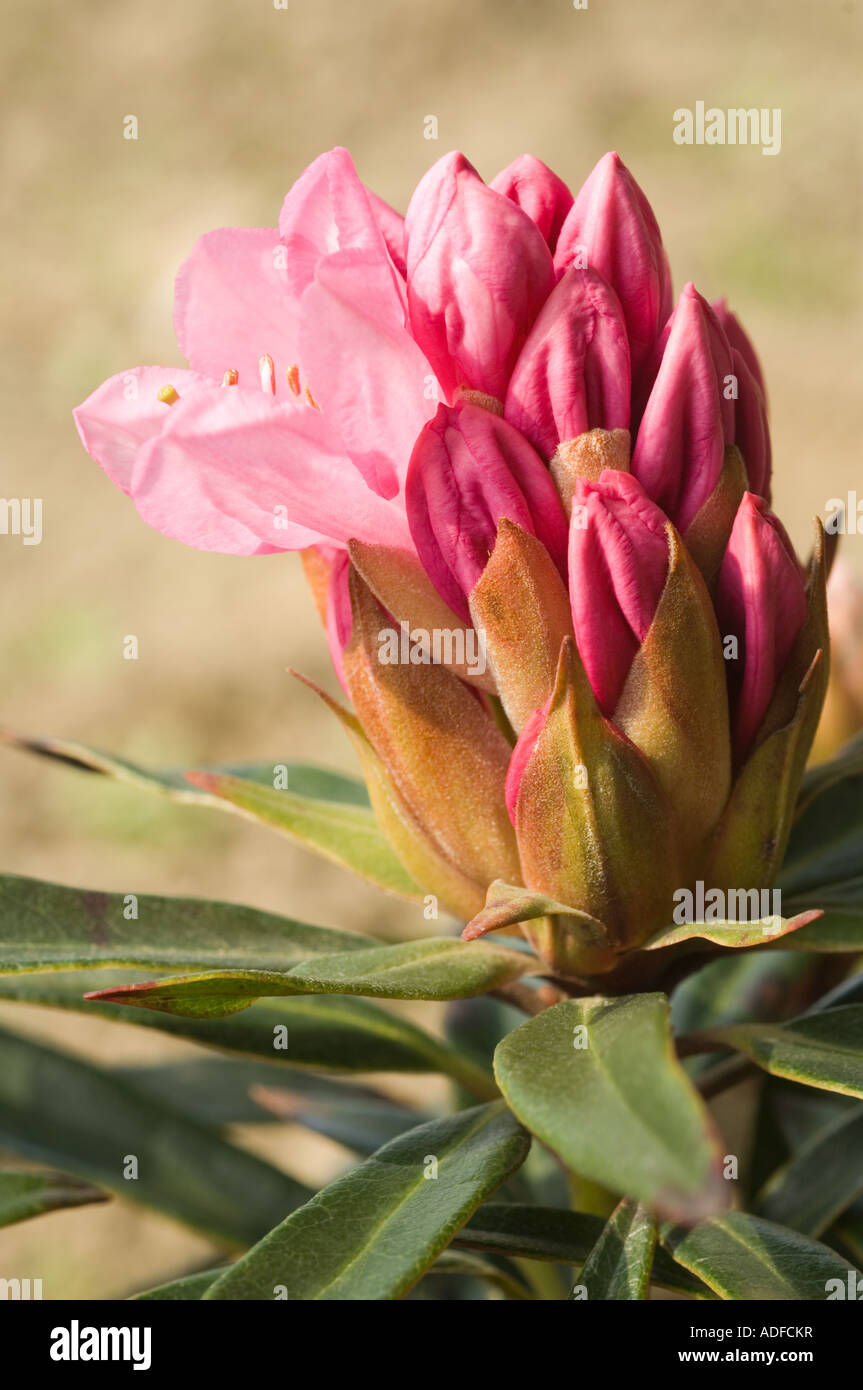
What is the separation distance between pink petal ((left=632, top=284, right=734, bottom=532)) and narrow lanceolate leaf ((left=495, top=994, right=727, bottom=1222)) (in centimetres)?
26

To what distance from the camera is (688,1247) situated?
74 centimetres

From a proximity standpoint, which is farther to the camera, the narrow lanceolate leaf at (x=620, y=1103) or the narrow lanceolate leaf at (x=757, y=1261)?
the narrow lanceolate leaf at (x=757, y=1261)

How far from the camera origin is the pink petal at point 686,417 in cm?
66

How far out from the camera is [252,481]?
0.67m

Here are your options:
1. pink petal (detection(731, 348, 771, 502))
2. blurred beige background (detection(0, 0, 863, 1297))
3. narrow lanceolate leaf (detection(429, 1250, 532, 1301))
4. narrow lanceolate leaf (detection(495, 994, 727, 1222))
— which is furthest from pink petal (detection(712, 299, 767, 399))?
blurred beige background (detection(0, 0, 863, 1297))

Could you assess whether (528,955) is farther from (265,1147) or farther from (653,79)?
(653,79)

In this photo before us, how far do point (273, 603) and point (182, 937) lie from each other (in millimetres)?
2155

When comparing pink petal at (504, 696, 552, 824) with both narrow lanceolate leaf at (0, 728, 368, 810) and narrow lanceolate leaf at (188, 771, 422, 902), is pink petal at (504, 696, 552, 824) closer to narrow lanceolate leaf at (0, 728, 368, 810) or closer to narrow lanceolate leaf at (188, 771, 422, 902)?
narrow lanceolate leaf at (188, 771, 422, 902)

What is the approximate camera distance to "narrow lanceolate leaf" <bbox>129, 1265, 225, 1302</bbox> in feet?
2.56

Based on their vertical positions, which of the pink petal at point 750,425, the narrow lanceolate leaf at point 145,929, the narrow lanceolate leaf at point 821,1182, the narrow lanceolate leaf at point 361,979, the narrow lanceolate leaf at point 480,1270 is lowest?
the narrow lanceolate leaf at point 480,1270

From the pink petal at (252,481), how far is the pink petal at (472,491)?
0.12ft

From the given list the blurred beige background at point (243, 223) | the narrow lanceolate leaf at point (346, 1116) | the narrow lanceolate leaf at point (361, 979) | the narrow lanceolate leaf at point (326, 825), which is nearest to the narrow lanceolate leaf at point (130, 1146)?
the narrow lanceolate leaf at point (346, 1116)

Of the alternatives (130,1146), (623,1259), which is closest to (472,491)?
(623,1259)

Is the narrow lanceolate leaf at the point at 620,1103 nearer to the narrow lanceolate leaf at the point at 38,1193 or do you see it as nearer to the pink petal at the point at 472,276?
the pink petal at the point at 472,276
